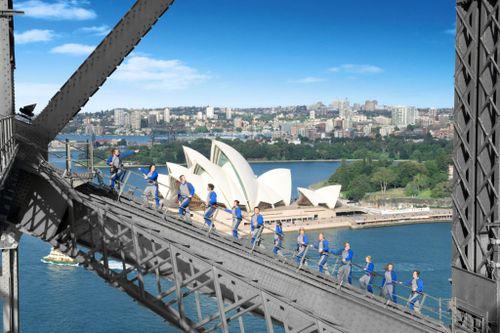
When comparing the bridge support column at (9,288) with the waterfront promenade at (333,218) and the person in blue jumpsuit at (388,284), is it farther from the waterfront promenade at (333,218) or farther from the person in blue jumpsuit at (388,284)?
the waterfront promenade at (333,218)

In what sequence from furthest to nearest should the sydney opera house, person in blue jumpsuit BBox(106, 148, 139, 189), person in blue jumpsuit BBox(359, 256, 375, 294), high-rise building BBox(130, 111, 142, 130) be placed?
1. high-rise building BBox(130, 111, 142, 130)
2. the sydney opera house
3. person in blue jumpsuit BBox(106, 148, 139, 189)
4. person in blue jumpsuit BBox(359, 256, 375, 294)

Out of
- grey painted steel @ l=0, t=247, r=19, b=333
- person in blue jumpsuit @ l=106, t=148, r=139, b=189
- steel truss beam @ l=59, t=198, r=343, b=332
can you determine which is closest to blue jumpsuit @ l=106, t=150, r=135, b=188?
person in blue jumpsuit @ l=106, t=148, r=139, b=189

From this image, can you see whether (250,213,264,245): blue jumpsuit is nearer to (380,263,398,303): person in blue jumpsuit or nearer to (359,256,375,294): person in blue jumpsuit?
(359,256,375,294): person in blue jumpsuit

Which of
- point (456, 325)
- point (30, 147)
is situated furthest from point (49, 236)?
point (456, 325)

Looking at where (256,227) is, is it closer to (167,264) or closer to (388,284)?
(388,284)

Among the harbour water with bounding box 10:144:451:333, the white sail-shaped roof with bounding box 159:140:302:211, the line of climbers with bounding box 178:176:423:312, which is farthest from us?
the white sail-shaped roof with bounding box 159:140:302:211

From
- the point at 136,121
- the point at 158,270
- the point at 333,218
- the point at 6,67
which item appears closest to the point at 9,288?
the point at 158,270

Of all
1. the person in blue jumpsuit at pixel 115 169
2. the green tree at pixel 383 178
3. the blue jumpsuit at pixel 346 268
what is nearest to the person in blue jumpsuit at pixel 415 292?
the blue jumpsuit at pixel 346 268
